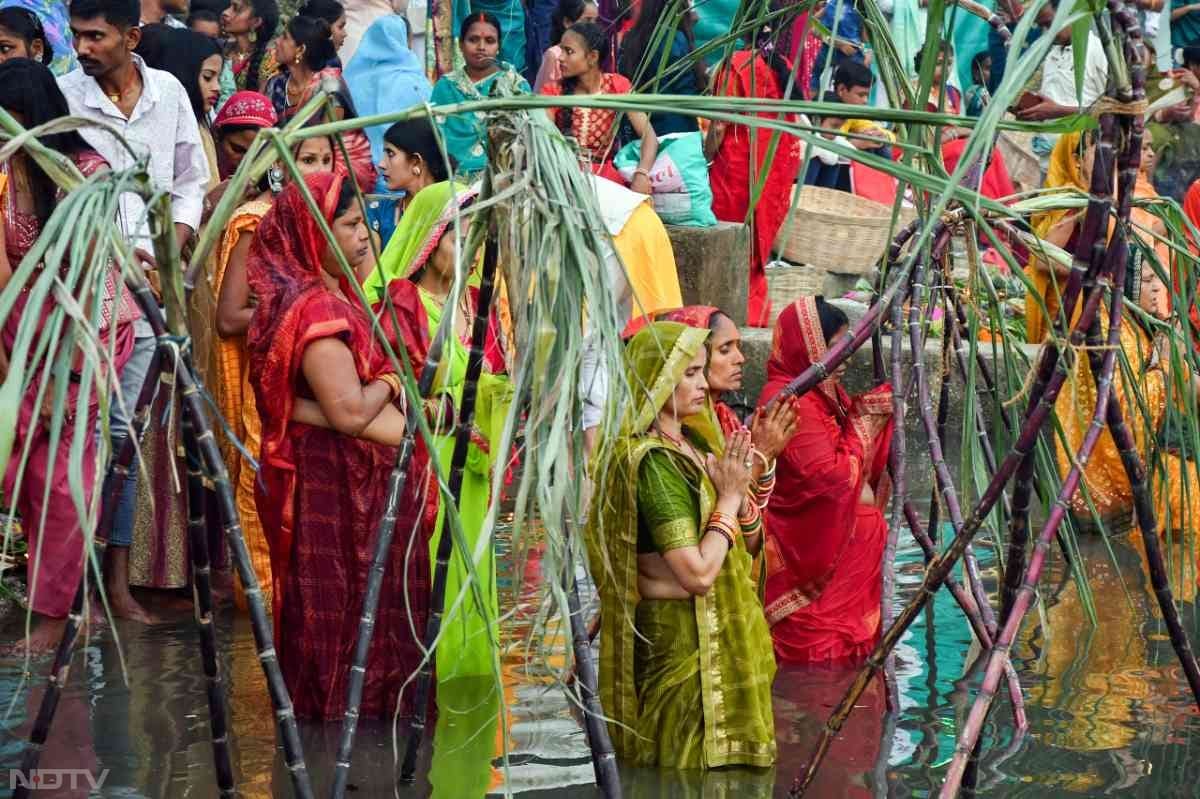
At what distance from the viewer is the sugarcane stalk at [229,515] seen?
11.1ft

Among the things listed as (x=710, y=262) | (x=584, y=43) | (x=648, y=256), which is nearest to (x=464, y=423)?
(x=648, y=256)

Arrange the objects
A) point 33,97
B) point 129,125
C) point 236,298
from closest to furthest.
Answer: point 33,97 < point 236,298 < point 129,125

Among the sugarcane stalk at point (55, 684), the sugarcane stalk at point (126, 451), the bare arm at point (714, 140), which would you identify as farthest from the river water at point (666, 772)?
the bare arm at point (714, 140)

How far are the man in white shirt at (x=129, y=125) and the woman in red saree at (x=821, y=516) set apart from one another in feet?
7.60

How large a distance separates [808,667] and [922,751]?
35.6 inches

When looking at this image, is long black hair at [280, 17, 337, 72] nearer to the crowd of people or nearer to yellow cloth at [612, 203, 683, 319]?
the crowd of people

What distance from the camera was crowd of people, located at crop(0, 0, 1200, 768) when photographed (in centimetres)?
467

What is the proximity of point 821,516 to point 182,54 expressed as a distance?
3.56 meters

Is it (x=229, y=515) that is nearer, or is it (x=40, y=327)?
(x=229, y=515)

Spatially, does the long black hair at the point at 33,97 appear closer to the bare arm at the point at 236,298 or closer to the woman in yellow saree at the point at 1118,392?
the bare arm at the point at 236,298

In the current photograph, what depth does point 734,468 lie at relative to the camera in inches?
185

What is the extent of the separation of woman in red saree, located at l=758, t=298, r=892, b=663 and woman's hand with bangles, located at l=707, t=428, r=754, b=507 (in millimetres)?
1201

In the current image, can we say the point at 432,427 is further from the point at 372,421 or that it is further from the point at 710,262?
the point at 710,262

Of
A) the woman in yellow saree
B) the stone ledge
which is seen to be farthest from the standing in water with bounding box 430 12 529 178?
the woman in yellow saree
